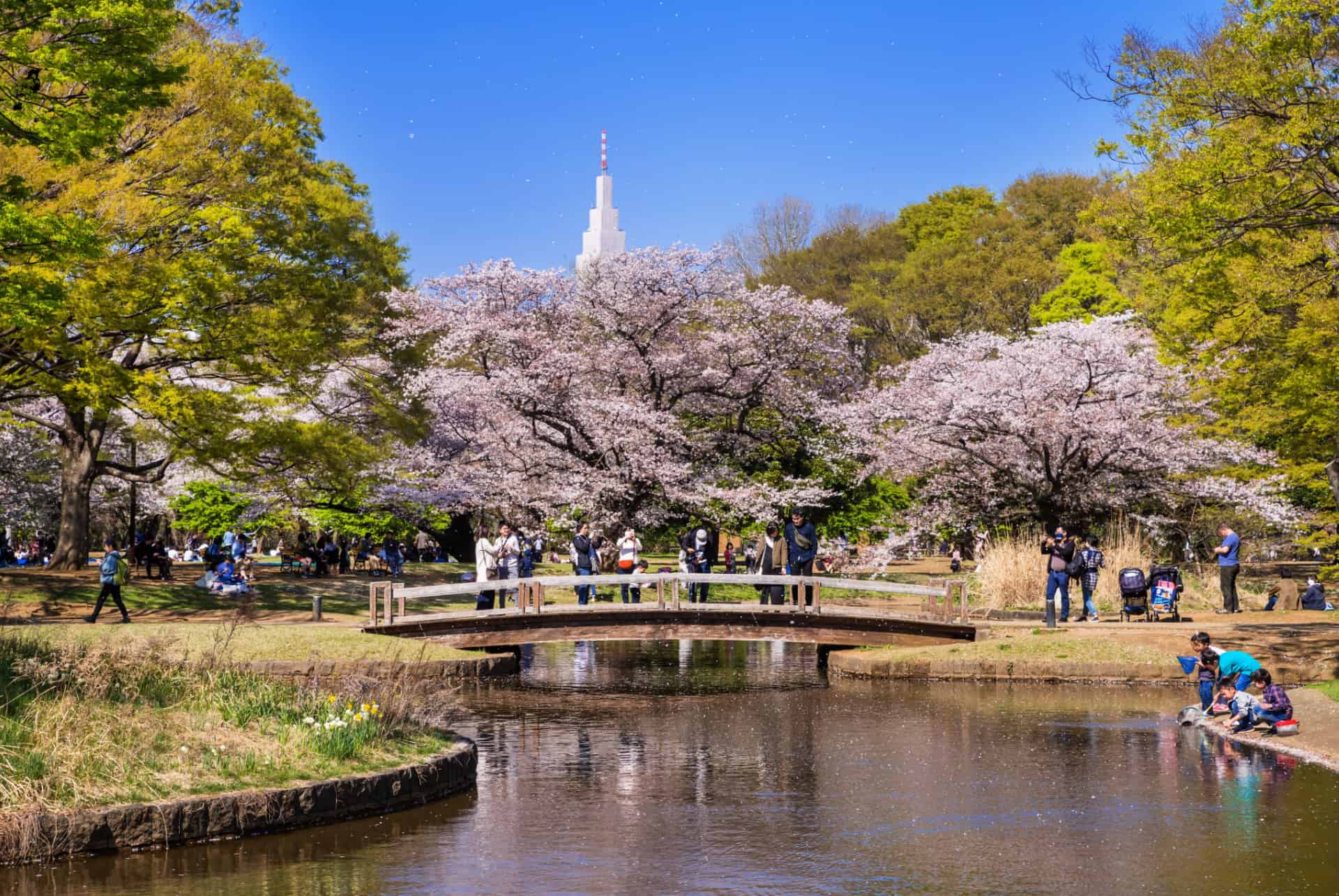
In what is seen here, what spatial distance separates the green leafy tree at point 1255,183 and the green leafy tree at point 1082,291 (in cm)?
2919

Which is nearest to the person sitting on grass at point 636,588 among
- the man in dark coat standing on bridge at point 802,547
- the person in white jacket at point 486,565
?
the person in white jacket at point 486,565

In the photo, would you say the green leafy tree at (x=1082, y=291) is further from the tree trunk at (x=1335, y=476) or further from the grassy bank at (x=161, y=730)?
the grassy bank at (x=161, y=730)

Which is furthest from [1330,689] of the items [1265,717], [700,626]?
[700,626]

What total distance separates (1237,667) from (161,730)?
12.2 m

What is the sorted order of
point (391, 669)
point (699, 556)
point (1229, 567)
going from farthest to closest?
1. point (699, 556)
2. point (1229, 567)
3. point (391, 669)

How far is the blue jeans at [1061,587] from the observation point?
22562 millimetres

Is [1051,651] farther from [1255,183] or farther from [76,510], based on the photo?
[76,510]

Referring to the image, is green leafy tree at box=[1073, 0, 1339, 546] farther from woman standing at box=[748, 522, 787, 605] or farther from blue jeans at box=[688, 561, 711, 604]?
blue jeans at box=[688, 561, 711, 604]

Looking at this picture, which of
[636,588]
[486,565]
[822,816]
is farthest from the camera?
[636,588]

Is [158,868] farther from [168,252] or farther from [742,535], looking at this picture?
[742,535]

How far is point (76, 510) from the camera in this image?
32125 millimetres

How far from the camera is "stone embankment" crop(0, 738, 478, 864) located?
9.59 meters

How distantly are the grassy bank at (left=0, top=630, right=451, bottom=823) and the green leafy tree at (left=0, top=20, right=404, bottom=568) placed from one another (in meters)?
9.46

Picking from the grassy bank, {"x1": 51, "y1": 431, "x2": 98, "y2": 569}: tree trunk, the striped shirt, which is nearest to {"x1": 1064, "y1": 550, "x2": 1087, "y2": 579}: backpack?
the striped shirt
